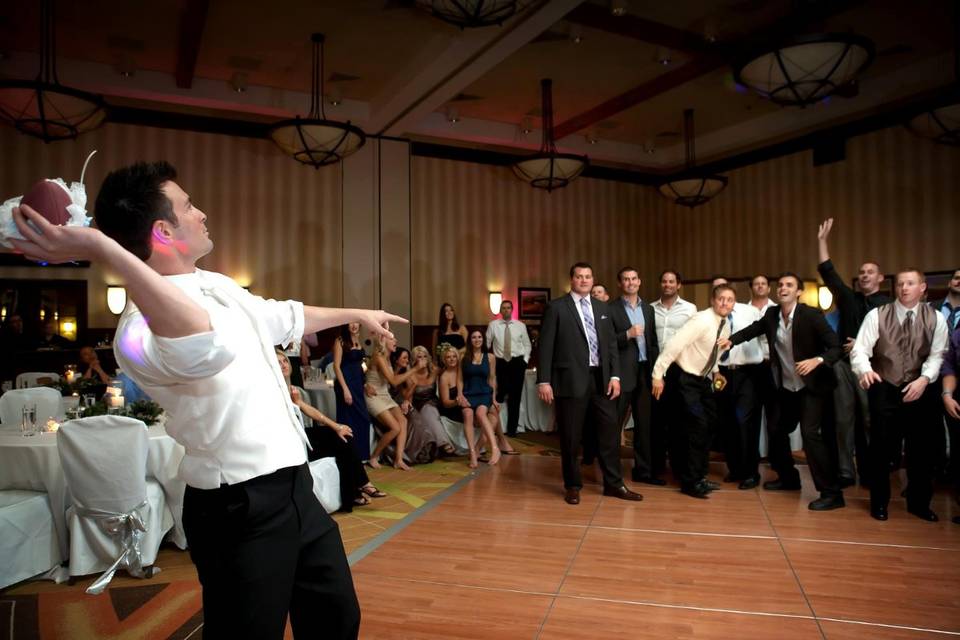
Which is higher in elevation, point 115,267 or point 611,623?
point 115,267

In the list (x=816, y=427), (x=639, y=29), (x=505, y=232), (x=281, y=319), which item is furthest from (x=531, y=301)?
(x=281, y=319)

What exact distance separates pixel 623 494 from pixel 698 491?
55 centimetres

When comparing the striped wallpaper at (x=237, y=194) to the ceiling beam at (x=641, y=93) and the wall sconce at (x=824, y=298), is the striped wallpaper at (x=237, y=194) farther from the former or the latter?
the wall sconce at (x=824, y=298)

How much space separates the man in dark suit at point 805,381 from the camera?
4.50 meters

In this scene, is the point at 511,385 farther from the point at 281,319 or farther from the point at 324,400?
the point at 281,319

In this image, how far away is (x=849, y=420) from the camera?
529 centimetres

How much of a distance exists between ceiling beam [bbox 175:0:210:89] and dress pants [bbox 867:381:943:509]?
7.16 m

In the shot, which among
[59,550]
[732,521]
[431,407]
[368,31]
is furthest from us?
[368,31]

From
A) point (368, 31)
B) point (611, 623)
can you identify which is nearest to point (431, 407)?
point (611, 623)

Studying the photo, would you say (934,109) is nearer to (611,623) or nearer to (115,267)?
(611,623)

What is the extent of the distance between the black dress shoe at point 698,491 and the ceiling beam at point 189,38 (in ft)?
21.8

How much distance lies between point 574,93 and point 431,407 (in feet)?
18.7

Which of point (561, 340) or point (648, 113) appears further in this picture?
point (648, 113)

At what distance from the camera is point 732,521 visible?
4.28 meters
